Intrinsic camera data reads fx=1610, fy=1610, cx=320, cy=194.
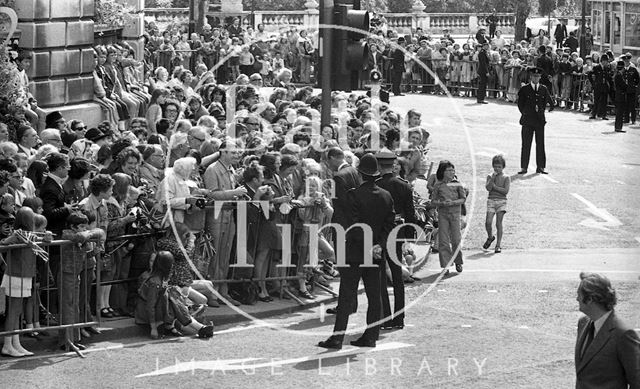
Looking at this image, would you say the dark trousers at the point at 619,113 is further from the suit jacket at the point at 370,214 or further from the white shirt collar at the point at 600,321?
the white shirt collar at the point at 600,321

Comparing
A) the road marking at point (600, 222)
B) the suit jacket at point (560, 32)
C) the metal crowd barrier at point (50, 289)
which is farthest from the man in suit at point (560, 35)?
the metal crowd barrier at point (50, 289)

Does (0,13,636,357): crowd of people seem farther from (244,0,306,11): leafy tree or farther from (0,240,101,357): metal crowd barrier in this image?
(244,0,306,11): leafy tree

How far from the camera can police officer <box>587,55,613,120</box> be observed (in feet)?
125

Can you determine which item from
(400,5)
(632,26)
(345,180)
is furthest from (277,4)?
(345,180)

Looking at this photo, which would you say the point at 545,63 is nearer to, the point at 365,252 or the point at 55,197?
the point at 365,252

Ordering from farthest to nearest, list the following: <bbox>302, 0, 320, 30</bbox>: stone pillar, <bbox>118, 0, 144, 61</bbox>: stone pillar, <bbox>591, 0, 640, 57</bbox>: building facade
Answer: <bbox>302, 0, 320, 30</bbox>: stone pillar
<bbox>591, 0, 640, 57</bbox>: building facade
<bbox>118, 0, 144, 61</bbox>: stone pillar

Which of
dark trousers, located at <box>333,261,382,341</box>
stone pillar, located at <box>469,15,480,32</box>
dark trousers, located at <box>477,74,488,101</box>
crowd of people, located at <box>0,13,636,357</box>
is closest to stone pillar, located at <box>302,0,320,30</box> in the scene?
stone pillar, located at <box>469,15,480,32</box>

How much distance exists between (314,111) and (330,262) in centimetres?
482

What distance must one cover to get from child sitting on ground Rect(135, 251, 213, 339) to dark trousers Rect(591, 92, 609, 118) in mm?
24214

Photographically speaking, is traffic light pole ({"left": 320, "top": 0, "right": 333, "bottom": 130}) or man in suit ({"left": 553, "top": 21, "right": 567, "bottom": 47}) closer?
traffic light pole ({"left": 320, "top": 0, "right": 333, "bottom": 130})

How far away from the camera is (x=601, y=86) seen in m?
38.2

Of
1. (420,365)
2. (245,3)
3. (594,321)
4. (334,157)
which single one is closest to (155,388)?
(420,365)

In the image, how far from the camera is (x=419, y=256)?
68.3ft

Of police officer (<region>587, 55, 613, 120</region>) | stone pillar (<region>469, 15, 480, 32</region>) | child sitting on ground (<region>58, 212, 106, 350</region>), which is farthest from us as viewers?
stone pillar (<region>469, 15, 480, 32</region>)
